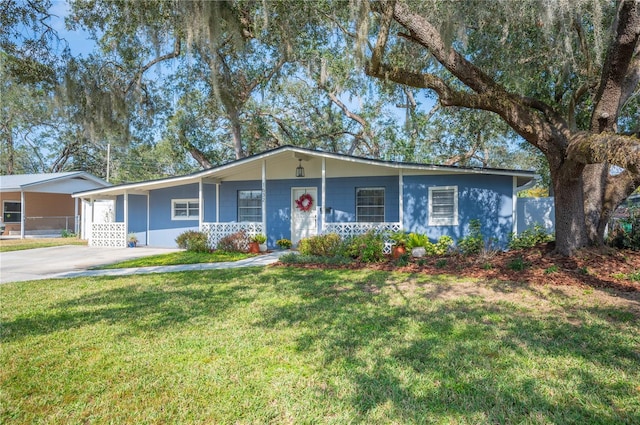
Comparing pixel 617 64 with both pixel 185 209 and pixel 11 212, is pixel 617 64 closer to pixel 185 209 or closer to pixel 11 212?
pixel 185 209

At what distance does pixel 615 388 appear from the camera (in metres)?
2.61

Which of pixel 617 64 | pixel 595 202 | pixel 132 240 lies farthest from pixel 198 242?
pixel 617 64

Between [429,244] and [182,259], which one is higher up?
[429,244]

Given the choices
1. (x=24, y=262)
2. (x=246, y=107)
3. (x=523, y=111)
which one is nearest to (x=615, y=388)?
(x=523, y=111)

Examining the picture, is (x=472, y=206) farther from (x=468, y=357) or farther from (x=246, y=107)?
(x=246, y=107)

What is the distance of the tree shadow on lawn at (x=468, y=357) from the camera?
2.38 meters

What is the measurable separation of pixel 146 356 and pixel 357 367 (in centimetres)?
191

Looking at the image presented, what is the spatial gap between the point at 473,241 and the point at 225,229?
7.67 m

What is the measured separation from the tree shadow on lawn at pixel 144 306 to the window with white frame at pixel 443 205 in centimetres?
634

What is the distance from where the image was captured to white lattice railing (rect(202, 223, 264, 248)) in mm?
11500

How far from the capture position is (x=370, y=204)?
1144cm

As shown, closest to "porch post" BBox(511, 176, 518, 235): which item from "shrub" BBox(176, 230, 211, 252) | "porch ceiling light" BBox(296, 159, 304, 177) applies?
"porch ceiling light" BBox(296, 159, 304, 177)

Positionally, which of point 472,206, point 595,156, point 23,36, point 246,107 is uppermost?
point 246,107

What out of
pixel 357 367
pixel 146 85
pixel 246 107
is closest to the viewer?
pixel 357 367
